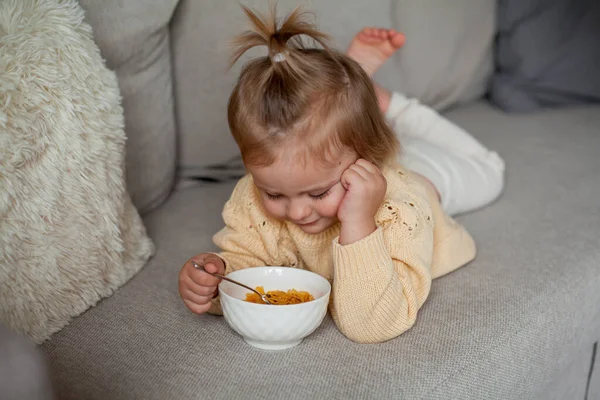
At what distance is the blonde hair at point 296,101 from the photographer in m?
1.01

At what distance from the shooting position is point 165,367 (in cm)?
101

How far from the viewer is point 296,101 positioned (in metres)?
1.00

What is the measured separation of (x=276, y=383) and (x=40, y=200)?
0.43 metres

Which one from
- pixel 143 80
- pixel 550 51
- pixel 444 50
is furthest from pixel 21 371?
pixel 550 51

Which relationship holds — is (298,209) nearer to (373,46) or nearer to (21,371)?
(21,371)

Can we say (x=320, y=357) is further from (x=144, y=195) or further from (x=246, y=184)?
(x=144, y=195)

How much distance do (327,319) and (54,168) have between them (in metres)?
0.48

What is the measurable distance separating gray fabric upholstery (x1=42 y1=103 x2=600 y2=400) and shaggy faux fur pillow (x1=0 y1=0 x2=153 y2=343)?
68 millimetres

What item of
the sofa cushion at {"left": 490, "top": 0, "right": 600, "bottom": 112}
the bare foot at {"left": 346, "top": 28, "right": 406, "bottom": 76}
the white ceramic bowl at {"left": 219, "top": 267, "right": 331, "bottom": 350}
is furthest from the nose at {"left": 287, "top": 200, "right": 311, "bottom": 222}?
the sofa cushion at {"left": 490, "top": 0, "right": 600, "bottom": 112}

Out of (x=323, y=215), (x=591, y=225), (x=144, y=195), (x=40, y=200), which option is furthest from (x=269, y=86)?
(x=591, y=225)

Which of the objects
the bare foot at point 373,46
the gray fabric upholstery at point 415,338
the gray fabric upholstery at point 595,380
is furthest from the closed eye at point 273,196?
the gray fabric upholstery at point 595,380

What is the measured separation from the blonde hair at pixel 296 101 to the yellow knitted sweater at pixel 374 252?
5.3 inches

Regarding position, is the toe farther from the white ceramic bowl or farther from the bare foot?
the white ceramic bowl

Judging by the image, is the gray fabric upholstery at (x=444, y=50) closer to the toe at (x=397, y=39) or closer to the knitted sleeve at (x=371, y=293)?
the toe at (x=397, y=39)
